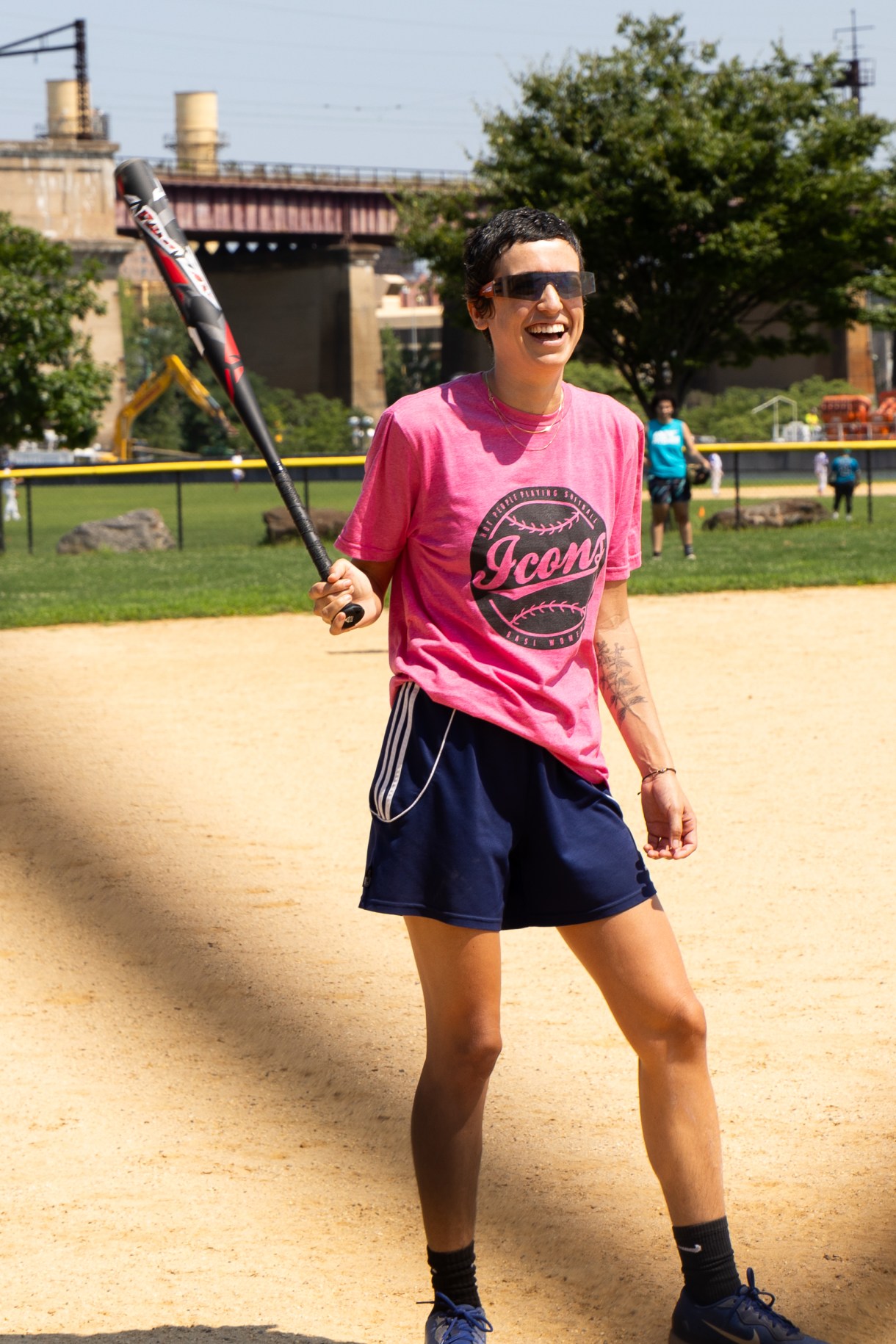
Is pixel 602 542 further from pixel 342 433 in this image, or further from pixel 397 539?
pixel 342 433

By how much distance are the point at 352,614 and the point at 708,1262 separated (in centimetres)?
134

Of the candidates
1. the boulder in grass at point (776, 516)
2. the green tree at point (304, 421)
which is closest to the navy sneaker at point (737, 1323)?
the boulder in grass at point (776, 516)

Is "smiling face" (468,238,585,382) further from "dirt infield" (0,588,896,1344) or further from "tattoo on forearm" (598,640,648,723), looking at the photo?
"dirt infield" (0,588,896,1344)

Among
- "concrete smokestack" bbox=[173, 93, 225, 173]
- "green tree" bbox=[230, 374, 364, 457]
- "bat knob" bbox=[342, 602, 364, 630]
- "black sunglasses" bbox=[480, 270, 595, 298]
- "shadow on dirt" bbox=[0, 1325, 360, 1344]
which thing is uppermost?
"concrete smokestack" bbox=[173, 93, 225, 173]

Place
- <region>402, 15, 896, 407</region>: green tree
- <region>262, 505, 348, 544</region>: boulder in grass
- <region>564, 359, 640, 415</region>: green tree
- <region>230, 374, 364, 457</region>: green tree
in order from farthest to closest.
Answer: <region>230, 374, 364, 457</region>: green tree
<region>564, 359, 640, 415</region>: green tree
<region>402, 15, 896, 407</region>: green tree
<region>262, 505, 348, 544</region>: boulder in grass

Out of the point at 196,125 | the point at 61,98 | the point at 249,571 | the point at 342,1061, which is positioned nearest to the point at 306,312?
the point at 196,125

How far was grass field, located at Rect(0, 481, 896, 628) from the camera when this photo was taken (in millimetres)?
15250

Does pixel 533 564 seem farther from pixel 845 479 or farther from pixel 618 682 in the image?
pixel 845 479

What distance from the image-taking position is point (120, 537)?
24422 mm

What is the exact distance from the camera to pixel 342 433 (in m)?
76.2

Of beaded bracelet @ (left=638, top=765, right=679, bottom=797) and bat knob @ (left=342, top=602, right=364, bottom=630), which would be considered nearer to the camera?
bat knob @ (left=342, top=602, right=364, bottom=630)

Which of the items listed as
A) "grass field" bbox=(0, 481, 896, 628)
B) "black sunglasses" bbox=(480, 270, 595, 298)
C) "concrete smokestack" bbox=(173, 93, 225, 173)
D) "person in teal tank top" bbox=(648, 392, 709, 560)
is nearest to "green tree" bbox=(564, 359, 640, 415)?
"concrete smokestack" bbox=(173, 93, 225, 173)

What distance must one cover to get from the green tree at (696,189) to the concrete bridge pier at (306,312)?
163ft

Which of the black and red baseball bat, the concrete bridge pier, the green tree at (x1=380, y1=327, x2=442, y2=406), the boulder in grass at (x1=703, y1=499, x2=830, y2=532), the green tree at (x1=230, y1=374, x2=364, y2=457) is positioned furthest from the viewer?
the green tree at (x1=380, y1=327, x2=442, y2=406)
